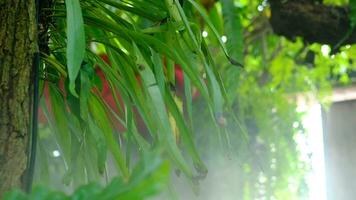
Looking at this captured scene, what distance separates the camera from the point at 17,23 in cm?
48

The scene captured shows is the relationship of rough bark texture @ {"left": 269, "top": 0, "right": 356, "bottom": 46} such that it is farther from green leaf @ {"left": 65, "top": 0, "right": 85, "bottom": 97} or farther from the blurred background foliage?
green leaf @ {"left": 65, "top": 0, "right": 85, "bottom": 97}

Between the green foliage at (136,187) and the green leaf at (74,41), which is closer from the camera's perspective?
the green foliage at (136,187)

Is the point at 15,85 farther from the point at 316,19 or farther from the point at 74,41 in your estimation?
the point at 316,19

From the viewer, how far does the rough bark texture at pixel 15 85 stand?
452 millimetres

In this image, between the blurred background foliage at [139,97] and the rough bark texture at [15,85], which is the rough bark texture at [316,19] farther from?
the rough bark texture at [15,85]

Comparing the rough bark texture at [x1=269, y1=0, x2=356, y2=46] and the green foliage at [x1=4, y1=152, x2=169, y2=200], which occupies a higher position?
the rough bark texture at [x1=269, y1=0, x2=356, y2=46]

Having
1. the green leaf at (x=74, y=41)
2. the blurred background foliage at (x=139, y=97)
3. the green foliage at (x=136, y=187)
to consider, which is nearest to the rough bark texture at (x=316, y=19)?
the blurred background foliage at (x=139, y=97)

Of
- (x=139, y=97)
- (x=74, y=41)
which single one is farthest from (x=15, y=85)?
(x=139, y=97)

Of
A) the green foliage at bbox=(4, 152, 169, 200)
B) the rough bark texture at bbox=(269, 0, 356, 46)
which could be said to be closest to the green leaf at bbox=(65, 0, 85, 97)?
the green foliage at bbox=(4, 152, 169, 200)

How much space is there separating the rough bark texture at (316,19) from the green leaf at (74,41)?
902mm

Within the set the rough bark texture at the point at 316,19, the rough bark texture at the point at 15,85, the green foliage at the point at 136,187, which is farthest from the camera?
the rough bark texture at the point at 316,19

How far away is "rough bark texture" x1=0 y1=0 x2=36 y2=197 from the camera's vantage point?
17.8 inches

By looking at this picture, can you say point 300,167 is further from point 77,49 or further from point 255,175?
point 77,49

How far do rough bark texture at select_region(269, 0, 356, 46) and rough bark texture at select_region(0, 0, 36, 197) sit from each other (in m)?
0.92
